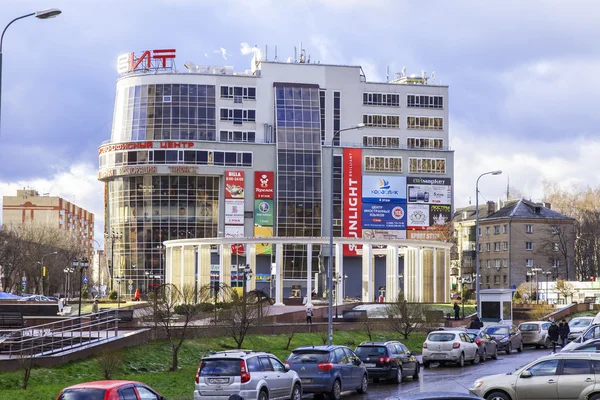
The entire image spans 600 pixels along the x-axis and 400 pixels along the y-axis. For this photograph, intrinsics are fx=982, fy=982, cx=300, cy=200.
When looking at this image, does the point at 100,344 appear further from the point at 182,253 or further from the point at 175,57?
the point at 175,57

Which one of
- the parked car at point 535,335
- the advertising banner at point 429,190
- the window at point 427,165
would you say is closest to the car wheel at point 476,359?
the parked car at point 535,335

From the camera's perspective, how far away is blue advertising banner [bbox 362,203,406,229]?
393 ft

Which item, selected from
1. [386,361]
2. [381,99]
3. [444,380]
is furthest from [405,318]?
[381,99]

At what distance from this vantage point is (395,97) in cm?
12650

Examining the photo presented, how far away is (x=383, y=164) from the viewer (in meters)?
122

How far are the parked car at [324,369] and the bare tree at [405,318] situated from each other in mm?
24469

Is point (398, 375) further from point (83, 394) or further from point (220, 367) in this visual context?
point (83, 394)

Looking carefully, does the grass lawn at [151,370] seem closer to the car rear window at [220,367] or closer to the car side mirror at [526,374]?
the car rear window at [220,367]

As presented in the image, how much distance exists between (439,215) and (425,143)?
424 inches

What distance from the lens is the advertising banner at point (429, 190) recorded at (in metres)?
122

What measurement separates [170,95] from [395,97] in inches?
1133

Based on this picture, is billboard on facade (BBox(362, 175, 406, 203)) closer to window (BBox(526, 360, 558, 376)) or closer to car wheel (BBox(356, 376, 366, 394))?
car wheel (BBox(356, 376, 366, 394))

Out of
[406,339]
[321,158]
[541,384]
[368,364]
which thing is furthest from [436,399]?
[321,158]

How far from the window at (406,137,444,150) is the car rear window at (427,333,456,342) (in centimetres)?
8577
